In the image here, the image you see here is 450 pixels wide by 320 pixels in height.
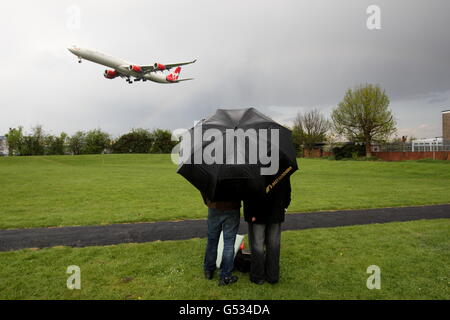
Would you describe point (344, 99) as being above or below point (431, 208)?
above

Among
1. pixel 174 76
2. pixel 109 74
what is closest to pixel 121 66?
pixel 109 74

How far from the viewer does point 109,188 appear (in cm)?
1504

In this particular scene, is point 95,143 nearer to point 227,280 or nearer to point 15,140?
point 15,140

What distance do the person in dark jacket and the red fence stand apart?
46191mm

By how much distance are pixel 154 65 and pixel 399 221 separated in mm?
28943

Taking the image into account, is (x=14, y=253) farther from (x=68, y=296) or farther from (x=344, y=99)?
(x=344, y=99)

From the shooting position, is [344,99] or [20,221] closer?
[20,221]

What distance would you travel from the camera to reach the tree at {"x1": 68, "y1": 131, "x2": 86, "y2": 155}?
240ft

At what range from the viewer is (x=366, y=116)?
1816 inches

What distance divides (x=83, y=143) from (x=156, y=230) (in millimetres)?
76708

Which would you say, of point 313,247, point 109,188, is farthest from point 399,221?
point 109,188
